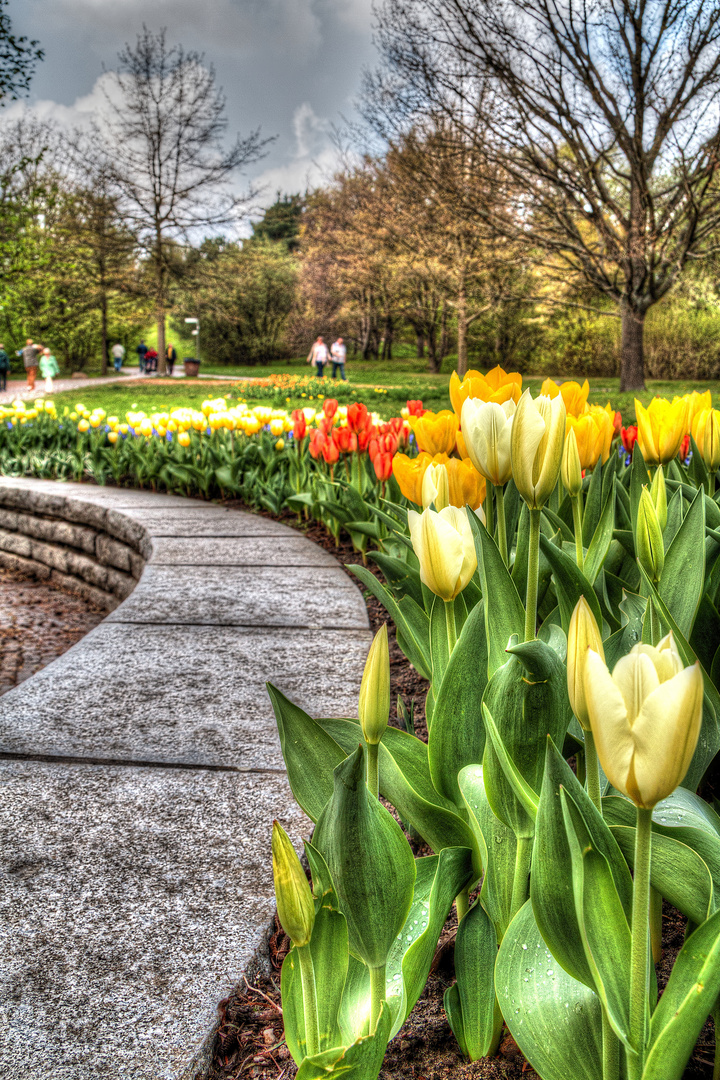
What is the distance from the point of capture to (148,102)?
22203 millimetres

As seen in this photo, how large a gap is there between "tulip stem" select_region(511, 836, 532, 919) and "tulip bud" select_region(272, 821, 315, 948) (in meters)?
0.25

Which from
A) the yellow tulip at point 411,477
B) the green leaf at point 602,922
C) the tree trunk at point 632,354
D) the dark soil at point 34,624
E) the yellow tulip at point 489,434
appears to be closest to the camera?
the green leaf at point 602,922

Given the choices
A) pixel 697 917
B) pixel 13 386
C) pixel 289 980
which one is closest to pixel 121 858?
pixel 289 980

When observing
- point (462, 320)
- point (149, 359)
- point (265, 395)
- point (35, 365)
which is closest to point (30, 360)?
point (35, 365)

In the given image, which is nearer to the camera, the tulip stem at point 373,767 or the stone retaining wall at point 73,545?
the tulip stem at point 373,767

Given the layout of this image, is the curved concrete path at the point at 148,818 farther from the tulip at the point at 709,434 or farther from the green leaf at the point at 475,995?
the tulip at the point at 709,434

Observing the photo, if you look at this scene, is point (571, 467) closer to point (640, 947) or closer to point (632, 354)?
point (640, 947)

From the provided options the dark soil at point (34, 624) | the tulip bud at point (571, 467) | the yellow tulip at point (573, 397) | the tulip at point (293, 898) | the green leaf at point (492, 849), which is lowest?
the dark soil at point (34, 624)

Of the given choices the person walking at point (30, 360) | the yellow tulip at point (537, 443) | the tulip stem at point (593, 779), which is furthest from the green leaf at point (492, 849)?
A: the person walking at point (30, 360)

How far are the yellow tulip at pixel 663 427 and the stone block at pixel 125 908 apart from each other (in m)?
0.97

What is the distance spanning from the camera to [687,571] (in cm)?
107

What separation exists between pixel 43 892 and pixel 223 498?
159 inches

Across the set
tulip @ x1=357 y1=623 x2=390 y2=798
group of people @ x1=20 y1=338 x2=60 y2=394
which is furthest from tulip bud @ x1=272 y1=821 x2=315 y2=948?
group of people @ x1=20 y1=338 x2=60 y2=394

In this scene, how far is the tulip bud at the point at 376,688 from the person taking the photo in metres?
0.71
